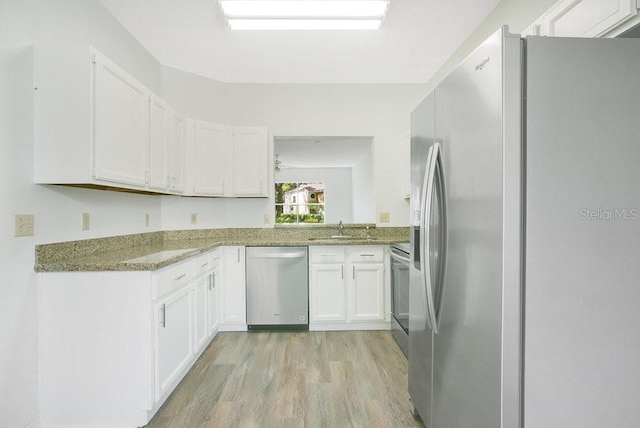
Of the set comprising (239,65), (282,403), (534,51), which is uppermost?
(239,65)

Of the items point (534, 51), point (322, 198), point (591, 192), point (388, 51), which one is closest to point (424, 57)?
point (388, 51)

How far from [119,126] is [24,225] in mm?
756

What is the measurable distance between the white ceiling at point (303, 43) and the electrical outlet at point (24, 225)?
1.65m

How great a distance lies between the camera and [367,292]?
3330mm

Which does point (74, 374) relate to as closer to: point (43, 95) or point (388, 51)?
point (43, 95)

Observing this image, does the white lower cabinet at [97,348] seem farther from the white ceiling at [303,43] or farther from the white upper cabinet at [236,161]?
the white ceiling at [303,43]

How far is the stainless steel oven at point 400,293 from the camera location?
275 centimetres

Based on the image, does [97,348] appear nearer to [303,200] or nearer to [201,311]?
[201,311]

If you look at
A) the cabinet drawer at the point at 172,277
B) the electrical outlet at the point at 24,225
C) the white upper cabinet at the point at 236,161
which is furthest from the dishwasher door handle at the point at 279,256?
the electrical outlet at the point at 24,225

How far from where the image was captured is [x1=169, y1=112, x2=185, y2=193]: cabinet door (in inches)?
114

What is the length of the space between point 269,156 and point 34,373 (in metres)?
2.67

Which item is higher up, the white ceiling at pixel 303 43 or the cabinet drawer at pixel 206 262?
the white ceiling at pixel 303 43

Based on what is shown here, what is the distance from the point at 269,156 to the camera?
3.76 meters

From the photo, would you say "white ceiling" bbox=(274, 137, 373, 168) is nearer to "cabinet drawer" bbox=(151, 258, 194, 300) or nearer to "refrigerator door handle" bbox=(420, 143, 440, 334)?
"cabinet drawer" bbox=(151, 258, 194, 300)
